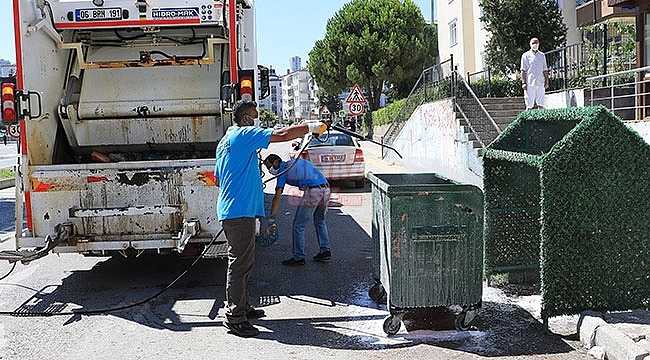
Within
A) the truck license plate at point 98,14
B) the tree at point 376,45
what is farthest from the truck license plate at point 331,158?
the tree at point 376,45

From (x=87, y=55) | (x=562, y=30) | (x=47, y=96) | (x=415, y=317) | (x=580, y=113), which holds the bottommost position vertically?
(x=415, y=317)

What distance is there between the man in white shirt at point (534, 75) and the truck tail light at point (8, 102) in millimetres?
9521

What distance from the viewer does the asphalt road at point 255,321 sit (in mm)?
5086

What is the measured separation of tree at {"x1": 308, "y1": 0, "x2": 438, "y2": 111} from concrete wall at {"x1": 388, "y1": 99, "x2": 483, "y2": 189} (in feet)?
52.5

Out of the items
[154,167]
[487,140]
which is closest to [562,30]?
[487,140]

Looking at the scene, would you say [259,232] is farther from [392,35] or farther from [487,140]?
[392,35]

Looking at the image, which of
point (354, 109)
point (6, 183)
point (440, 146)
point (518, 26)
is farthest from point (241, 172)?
point (518, 26)

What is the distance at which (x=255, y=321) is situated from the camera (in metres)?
5.86

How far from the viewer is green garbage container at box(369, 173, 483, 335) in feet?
17.4

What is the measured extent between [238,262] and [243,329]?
1.74 ft

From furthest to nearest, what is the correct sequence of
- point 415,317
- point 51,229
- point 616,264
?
1. point 51,229
2. point 415,317
3. point 616,264

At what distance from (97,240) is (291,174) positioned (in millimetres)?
2289

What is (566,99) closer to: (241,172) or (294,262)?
(294,262)

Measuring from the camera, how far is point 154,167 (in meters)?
6.77
